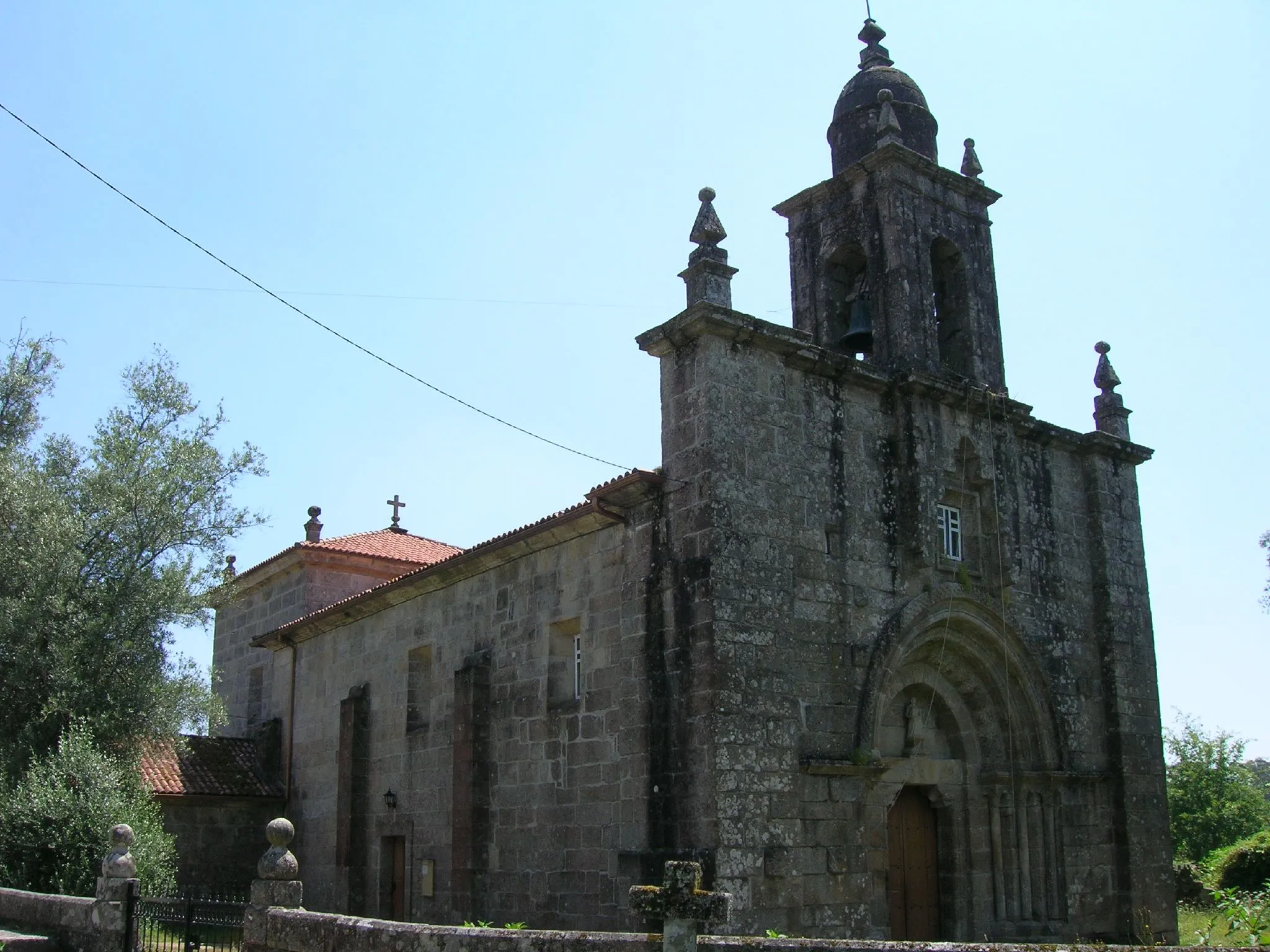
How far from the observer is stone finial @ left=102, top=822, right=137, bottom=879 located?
11.5 m

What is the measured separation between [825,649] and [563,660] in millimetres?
3482

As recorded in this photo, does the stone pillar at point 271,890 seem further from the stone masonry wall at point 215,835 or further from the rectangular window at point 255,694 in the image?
the rectangular window at point 255,694

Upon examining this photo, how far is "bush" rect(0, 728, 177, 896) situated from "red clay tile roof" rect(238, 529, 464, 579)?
28.4 ft

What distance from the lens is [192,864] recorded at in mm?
19312

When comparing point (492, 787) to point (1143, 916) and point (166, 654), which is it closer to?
point (166, 654)

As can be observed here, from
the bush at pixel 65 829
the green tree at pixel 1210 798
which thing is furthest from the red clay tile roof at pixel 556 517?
the green tree at pixel 1210 798

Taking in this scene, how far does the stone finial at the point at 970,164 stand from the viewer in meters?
16.1

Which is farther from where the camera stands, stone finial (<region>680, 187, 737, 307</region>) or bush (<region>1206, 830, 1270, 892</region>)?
bush (<region>1206, 830, 1270, 892</region>)

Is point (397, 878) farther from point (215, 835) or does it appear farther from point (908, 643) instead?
point (908, 643)

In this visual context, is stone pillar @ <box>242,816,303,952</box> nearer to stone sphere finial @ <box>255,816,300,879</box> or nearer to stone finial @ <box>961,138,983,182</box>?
stone sphere finial @ <box>255,816,300,879</box>

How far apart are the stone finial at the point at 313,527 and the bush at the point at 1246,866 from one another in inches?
722

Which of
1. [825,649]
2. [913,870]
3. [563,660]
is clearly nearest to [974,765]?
[913,870]

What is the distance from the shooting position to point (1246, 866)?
19.2 metres

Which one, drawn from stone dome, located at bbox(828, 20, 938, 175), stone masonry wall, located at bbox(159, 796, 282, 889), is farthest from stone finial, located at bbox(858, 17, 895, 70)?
stone masonry wall, located at bbox(159, 796, 282, 889)
